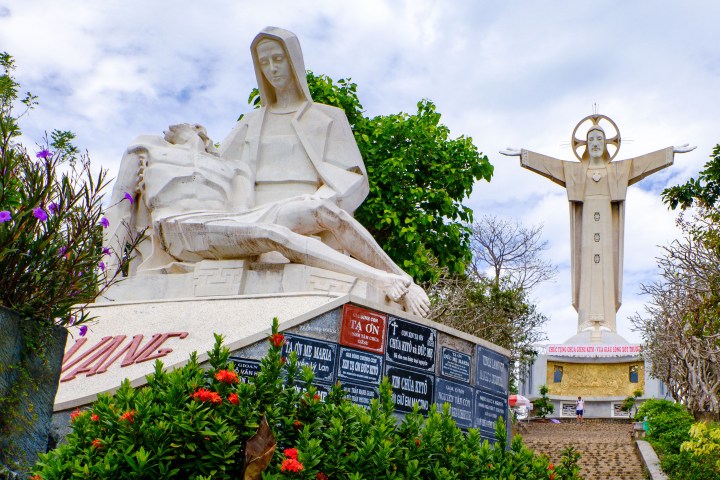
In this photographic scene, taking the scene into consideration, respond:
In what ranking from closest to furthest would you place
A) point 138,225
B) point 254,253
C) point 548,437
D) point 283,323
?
point 283,323 → point 254,253 → point 138,225 → point 548,437

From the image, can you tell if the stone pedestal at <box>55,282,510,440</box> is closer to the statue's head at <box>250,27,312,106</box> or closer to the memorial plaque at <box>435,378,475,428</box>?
the memorial plaque at <box>435,378,475,428</box>

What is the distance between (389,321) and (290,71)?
3.24 metres

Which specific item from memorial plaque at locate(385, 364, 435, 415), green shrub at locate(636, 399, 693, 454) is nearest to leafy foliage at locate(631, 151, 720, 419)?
green shrub at locate(636, 399, 693, 454)

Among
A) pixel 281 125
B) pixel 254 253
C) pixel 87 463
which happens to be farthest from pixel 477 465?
pixel 281 125

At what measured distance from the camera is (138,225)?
26.7 ft

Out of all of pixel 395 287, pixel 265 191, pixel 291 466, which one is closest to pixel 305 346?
pixel 395 287

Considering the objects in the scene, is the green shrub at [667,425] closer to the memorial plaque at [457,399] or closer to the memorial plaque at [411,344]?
the memorial plaque at [457,399]

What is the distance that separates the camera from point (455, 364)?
7.17 m

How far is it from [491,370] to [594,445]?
1241 centimetres

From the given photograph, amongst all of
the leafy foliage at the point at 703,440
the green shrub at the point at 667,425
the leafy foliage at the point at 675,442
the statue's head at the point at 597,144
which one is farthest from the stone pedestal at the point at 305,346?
the statue's head at the point at 597,144

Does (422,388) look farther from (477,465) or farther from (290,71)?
(290,71)

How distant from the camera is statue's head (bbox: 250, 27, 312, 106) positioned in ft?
28.0

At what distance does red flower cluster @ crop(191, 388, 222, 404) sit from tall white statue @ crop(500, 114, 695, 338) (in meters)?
31.2

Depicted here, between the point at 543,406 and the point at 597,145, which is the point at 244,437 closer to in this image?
the point at 543,406
